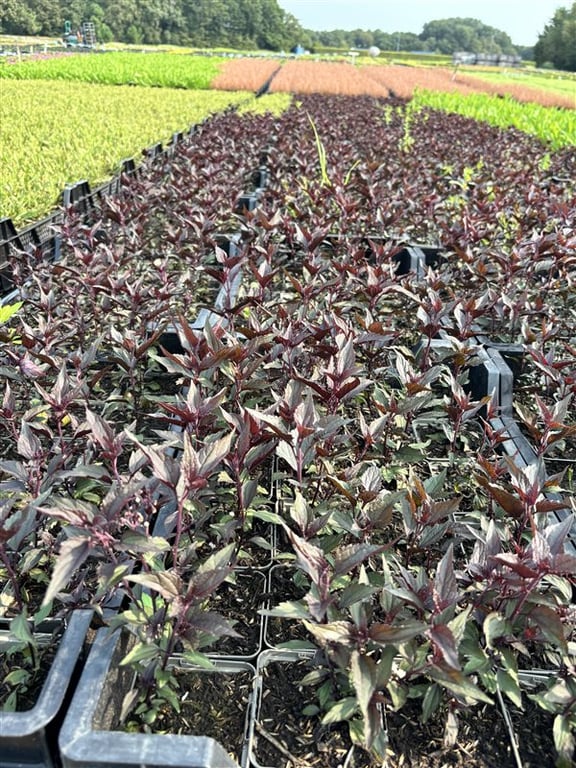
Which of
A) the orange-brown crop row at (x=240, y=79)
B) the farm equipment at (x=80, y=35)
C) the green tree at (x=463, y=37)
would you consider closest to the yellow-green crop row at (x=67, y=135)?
the orange-brown crop row at (x=240, y=79)

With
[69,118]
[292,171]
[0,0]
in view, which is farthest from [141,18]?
[292,171]

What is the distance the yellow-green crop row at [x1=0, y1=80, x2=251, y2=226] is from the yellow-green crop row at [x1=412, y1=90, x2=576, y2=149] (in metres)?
5.77

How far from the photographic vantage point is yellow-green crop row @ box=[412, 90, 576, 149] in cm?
930

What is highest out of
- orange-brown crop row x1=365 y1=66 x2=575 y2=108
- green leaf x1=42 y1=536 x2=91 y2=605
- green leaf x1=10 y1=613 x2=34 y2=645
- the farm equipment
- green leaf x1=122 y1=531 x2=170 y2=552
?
the farm equipment

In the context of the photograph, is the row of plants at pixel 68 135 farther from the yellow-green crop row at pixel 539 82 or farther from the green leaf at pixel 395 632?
the yellow-green crop row at pixel 539 82

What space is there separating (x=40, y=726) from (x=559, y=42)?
299ft

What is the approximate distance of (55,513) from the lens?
3.84 ft

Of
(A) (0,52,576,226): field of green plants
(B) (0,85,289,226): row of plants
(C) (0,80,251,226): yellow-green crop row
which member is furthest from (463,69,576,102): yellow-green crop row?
(C) (0,80,251,226): yellow-green crop row

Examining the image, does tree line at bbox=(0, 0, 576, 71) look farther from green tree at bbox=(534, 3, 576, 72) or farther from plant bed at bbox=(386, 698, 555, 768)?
plant bed at bbox=(386, 698, 555, 768)

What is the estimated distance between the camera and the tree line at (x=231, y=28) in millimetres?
23969

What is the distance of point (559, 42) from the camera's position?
2889 inches

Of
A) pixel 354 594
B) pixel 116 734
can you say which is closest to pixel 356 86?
pixel 354 594

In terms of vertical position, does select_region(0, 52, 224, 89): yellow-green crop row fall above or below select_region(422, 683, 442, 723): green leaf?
above

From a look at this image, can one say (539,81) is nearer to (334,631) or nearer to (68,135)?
(68,135)
